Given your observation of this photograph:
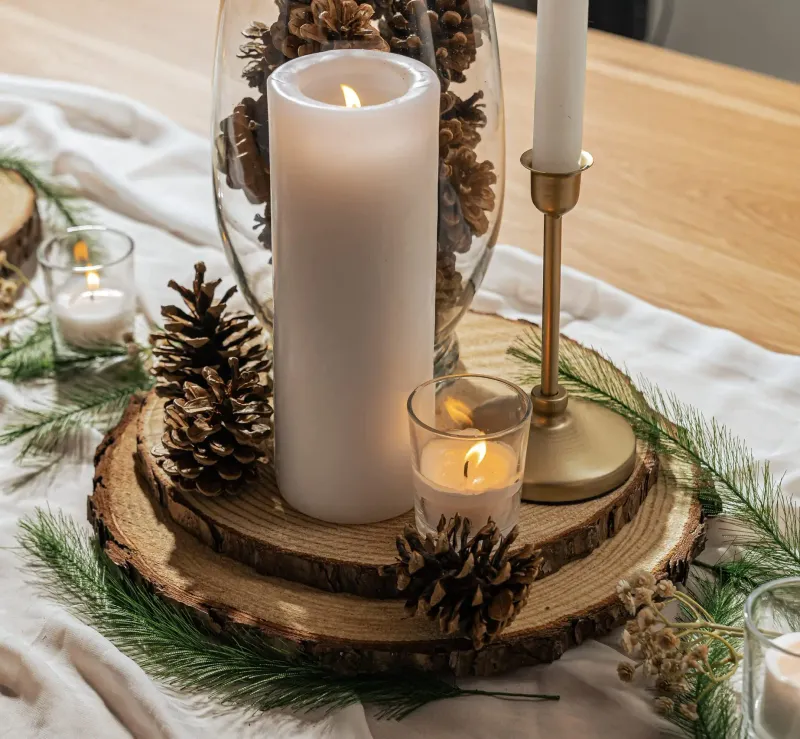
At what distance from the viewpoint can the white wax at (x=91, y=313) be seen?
0.83 m

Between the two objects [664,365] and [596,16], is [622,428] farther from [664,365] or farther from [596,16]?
[596,16]

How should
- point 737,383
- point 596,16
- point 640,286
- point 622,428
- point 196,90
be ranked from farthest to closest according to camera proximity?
1. point 596,16
2. point 196,90
3. point 640,286
4. point 737,383
5. point 622,428

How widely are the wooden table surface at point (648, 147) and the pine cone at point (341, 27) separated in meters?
0.41

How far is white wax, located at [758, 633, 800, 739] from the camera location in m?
0.44

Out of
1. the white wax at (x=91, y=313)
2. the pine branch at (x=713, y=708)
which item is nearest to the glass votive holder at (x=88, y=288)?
the white wax at (x=91, y=313)

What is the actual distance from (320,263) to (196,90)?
0.82 m

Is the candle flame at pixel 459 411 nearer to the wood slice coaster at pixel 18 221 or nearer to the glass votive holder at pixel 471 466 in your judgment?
the glass votive holder at pixel 471 466

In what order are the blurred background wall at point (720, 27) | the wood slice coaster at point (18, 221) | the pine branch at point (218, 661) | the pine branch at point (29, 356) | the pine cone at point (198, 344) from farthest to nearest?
the blurred background wall at point (720, 27)
the wood slice coaster at point (18, 221)
the pine branch at point (29, 356)
the pine cone at point (198, 344)
the pine branch at point (218, 661)

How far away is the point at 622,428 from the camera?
68 centimetres

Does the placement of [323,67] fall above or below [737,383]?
above

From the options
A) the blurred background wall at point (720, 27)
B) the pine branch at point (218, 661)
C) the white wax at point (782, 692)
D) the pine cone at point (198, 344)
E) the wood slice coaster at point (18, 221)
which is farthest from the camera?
the blurred background wall at point (720, 27)

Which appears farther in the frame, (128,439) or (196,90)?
(196,90)

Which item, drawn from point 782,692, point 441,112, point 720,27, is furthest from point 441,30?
point 720,27

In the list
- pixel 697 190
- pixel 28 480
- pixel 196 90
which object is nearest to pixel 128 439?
pixel 28 480
